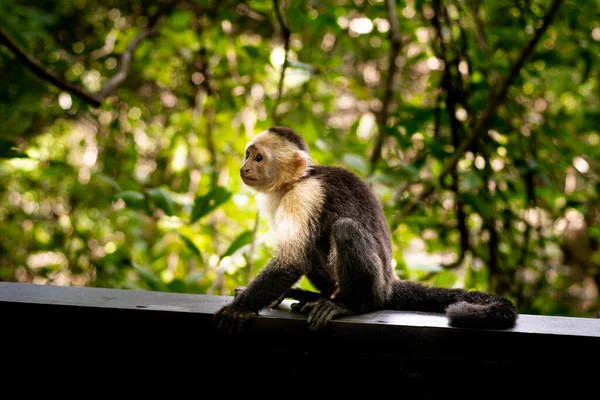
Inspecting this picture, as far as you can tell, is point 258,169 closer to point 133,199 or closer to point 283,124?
point 133,199

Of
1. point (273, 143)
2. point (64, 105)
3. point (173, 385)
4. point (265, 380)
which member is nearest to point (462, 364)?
point (265, 380)

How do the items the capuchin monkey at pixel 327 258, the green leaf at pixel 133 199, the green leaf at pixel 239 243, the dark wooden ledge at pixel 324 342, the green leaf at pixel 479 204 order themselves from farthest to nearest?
the green leaf at pixel 479 204
the green leaf at pixel 239 243
the green leaf at pixel 133 199
the capuchin monkey at pixel 327 258
the dark wooden ledge at pixel 324 342

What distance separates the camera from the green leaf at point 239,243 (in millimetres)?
2617

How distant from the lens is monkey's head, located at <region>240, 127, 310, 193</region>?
7.51ft

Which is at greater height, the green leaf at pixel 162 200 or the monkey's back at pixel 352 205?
the monkey's back at pixel 352 205

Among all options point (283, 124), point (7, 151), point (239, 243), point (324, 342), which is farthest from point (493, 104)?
point (7, 151)

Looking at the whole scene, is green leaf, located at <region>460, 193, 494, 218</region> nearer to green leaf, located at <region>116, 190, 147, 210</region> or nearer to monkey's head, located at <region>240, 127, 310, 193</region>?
monkey's head, located at <region>240, 127, 310, 193</region>

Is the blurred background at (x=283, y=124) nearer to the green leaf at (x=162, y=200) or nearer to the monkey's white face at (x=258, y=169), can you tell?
the green leaf at (x=162, y=200)

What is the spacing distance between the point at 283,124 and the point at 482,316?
8.12 ft

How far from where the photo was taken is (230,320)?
1.34 metres

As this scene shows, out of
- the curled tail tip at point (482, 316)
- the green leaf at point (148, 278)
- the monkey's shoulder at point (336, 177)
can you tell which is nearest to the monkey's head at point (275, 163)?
the monkey's shoulder at point (336, 177)

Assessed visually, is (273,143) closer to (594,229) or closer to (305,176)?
(305,176)

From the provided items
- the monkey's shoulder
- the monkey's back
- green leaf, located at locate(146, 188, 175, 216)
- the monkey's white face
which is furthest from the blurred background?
the monkey's back

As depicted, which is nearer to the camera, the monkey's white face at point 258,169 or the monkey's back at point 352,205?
the monkey's back at point 352,205
